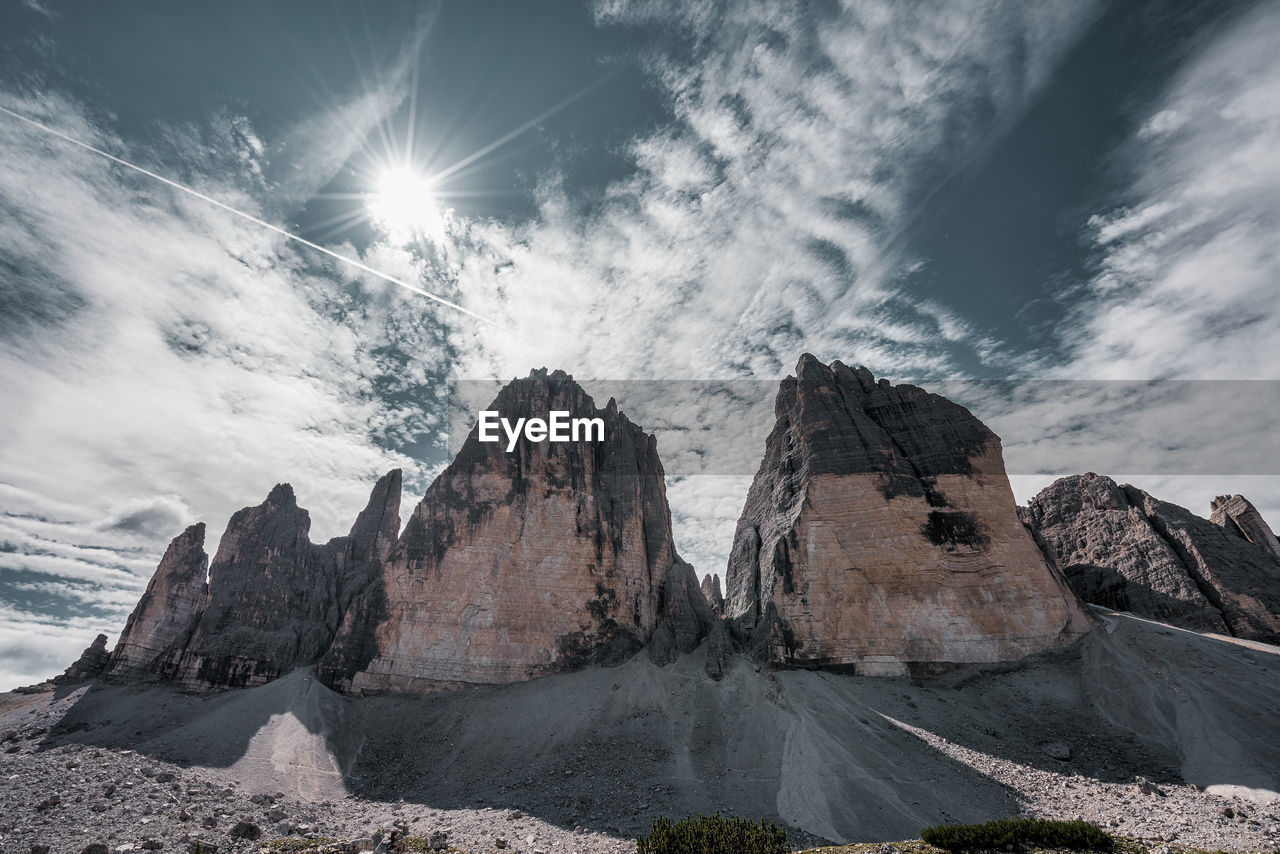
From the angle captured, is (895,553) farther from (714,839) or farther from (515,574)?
(515,574)

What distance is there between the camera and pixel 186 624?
159 ft

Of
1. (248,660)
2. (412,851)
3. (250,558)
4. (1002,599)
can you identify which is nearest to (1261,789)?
Answer: (1002,599)

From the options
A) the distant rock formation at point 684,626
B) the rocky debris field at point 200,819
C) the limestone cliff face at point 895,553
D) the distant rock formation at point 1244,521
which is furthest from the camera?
the distant rock formation at point 1244,521

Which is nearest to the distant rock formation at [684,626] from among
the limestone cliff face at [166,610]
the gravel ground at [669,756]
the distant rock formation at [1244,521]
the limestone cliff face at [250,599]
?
the gravel ground at [669,756]

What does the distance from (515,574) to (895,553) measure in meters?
29.7

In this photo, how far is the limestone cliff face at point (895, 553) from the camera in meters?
36.7

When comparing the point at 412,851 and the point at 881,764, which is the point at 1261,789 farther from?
the point at 412,851

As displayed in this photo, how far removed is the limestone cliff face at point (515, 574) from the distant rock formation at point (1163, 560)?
3279 centimetres

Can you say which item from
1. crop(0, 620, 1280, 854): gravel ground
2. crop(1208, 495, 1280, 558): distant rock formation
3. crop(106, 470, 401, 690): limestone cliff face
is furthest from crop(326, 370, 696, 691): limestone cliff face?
crop(1208, 495, 1280, 558): distant rock formation

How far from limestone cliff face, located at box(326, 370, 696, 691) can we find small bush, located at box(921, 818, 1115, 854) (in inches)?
1170

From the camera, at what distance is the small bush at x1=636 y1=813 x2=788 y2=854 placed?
16.5m

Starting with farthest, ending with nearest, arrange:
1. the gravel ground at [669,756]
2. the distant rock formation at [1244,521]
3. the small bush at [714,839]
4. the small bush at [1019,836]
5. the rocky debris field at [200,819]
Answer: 1. the distant rock formation at [1244,521]
2. the gravel ground at [669,756]
3. the rocky debris field at [200,819]
4. the small bush at [714,839]
5. the small bush at [1019,836]

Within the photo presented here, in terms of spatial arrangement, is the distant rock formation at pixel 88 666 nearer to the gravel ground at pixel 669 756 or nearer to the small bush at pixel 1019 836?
the gravel ground at pixel 669 756

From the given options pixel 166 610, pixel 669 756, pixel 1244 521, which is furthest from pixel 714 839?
pixel 1244 521
